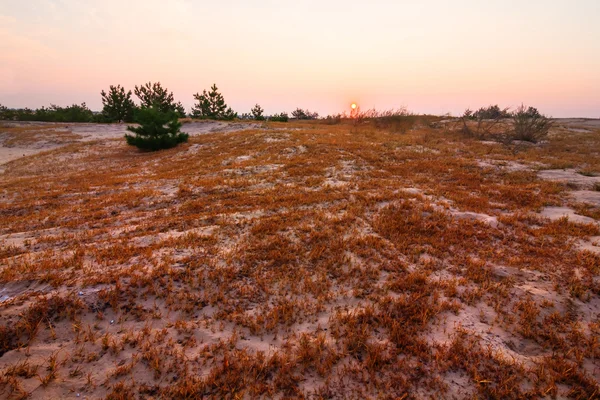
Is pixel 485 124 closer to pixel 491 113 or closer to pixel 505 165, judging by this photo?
pixel 491 113

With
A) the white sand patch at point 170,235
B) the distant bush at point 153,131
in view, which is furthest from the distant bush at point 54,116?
the white sand patch at point 170,235

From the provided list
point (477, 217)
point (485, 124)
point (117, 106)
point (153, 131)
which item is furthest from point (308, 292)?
point (117, 106)

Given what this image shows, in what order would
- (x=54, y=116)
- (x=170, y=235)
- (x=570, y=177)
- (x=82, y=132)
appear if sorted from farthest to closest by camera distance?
(x=54, y=116) → (x=82, y=132) → (x=570, y=177) → (x=170, y=235)

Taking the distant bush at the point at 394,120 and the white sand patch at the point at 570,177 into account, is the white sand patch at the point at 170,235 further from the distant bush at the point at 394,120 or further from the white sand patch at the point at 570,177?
the distant bush at the point at 394,120

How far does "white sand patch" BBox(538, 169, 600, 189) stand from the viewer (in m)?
9.16

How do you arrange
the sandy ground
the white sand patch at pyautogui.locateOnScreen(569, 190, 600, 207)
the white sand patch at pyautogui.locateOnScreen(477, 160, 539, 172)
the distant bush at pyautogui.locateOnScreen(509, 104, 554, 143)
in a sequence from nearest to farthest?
the white sand patch at pyautogui.locateOnScreen(569, 190, 600, 207)
the white sand patch at pyautogui.locateOnScreen(477, 160, 539, 172)
the distant bush at pyautogui.locateOnScreen(509, 104, 554, 143)
the sandy ground

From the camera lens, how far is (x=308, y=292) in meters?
4.36

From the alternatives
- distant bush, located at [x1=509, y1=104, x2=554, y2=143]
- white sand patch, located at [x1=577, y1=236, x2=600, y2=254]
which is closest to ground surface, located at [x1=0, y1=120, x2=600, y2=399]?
white sand patch, located at [x1=577, y1=236, x2=600, y2=254]

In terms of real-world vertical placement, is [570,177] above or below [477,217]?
above

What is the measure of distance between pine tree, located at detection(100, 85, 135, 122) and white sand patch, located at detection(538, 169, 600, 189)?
53.7 m

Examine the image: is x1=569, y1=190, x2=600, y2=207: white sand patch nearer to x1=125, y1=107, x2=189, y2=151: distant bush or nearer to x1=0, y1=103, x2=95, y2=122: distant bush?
x1=125, y1=107, x2=189, y2=151: distant bush

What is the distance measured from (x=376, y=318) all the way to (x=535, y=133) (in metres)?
22.5

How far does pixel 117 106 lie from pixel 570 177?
183ft

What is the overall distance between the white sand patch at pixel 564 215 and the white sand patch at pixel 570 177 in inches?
119
